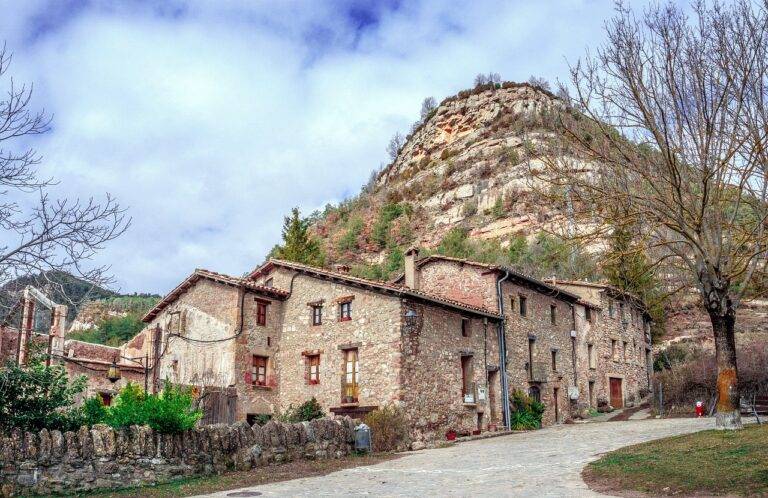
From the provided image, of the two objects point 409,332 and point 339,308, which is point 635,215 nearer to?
point 409,332

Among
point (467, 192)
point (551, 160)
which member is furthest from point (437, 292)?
point (467, 192)

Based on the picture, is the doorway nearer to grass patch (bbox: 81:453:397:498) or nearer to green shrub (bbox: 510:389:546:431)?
green shrub (bbox: 510:389:546:431)

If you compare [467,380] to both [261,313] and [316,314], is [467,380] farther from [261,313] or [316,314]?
[261,313]

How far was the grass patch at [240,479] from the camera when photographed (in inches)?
508

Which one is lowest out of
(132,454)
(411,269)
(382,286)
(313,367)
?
(132,454)

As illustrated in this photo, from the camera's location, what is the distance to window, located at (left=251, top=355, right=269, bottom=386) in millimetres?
25625

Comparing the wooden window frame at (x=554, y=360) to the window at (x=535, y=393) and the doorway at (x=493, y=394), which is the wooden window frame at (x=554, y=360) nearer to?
the window at (x=535, y=393)

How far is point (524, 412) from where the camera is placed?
27.2m

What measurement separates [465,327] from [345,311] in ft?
15.1

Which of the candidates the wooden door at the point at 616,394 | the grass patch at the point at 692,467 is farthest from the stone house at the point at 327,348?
the wooden door at the point at 616,394

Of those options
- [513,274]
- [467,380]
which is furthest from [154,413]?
[513,274]

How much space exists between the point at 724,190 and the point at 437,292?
15171 mm

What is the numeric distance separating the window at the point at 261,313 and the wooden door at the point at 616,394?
20.4 metres

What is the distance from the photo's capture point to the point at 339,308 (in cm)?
2525
